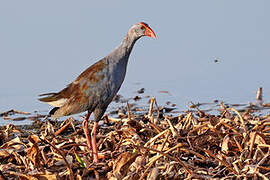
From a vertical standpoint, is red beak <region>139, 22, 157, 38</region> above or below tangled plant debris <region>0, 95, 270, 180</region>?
above

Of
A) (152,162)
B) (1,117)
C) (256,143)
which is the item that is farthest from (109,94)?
(1,117)

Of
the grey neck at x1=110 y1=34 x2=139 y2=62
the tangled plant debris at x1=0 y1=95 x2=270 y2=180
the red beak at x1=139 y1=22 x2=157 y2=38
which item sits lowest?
the tangled plant debris at x1=0 y1=95 x2=270 y2=180

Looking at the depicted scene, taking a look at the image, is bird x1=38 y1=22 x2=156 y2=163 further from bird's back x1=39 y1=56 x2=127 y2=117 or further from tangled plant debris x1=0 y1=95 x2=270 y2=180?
tangled plant debris x1=0 y1=95 x2=270 y2=180

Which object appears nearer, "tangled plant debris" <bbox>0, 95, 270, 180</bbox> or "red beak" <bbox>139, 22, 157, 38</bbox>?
"tangled plant debris" <bbox>0, 95, 270, 180</bbox>

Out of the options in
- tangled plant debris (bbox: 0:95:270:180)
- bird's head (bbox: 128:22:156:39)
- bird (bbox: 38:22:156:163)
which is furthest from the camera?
bird's head (bbox: 128:22:156:39)

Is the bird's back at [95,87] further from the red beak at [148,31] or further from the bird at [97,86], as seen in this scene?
the red beak at [148,31]

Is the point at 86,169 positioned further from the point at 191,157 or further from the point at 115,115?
the point at 115,115

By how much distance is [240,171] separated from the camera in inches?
118

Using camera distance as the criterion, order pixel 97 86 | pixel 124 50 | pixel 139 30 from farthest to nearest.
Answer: pixel 139 30 → pixel 124 50 → pixel 97 86

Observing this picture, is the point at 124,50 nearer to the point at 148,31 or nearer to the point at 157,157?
the point at 148,31

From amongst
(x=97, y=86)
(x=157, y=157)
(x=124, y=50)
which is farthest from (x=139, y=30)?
(x=157, y=157)

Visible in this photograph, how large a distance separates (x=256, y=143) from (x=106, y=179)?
1.21 meters

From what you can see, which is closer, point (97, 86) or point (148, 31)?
point (97, 86)

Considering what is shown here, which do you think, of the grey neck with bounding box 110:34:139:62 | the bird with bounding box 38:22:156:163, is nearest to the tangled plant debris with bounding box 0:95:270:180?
the bird with bounding box 38:22:156:163
